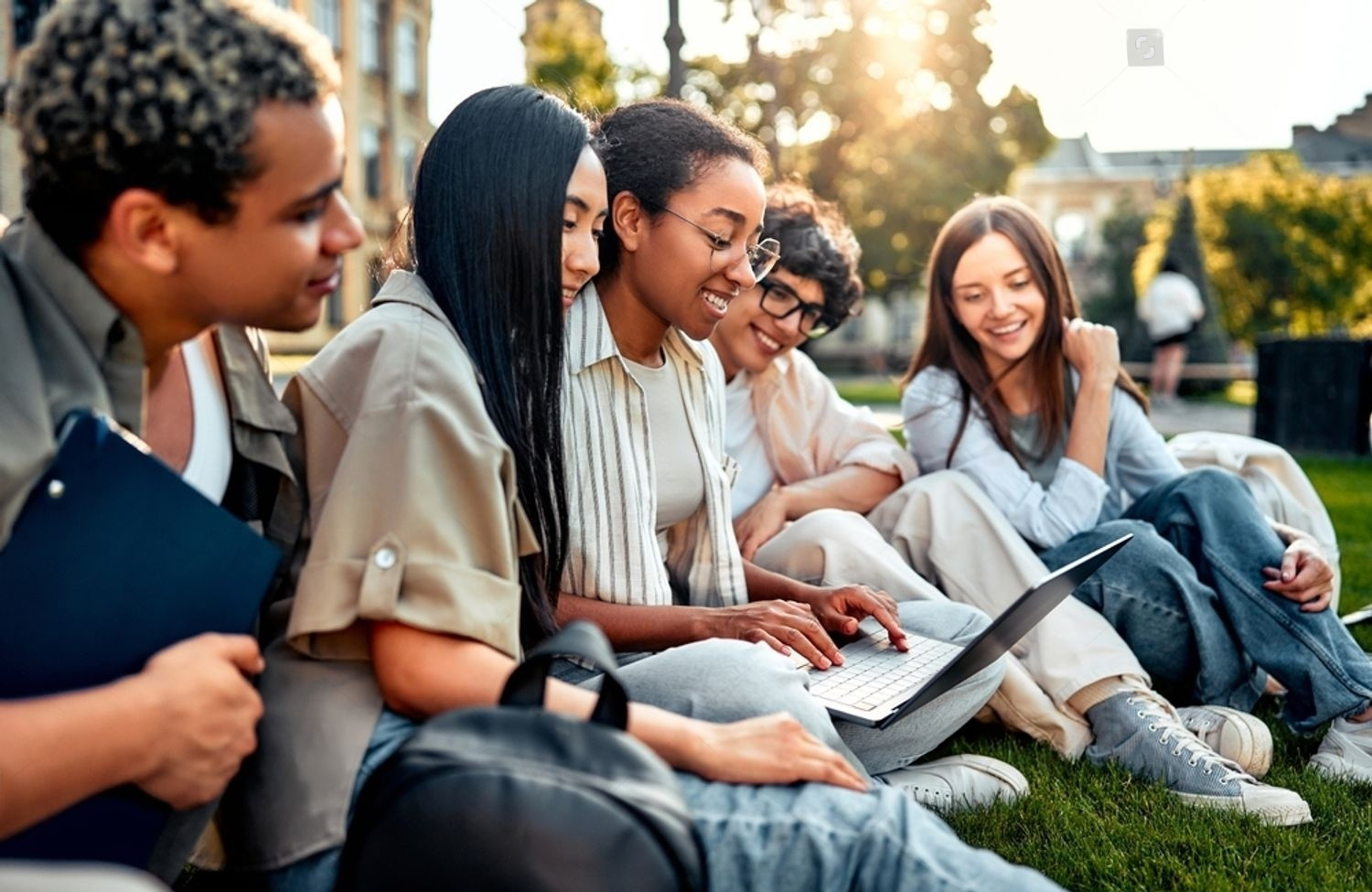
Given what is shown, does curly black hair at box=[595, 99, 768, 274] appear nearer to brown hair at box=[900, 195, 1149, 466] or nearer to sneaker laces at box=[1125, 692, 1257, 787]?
brown hair at box=[900, 195, 1149, 466]

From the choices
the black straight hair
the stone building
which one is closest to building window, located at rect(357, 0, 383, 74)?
the black straight hair

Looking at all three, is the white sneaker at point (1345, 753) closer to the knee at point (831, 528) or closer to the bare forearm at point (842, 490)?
the knee at point (831, 528)

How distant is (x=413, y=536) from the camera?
1.86m

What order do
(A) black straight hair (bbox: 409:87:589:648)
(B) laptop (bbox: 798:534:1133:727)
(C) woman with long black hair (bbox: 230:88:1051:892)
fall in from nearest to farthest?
(C) woman with long black hair (bbox: 230:88:1051:892)
(A) black straight hair (bbox: 409:87:589:648)
(B) laptop (bbox: 798:534:1133:727)

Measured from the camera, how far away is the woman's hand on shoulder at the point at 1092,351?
425 cm

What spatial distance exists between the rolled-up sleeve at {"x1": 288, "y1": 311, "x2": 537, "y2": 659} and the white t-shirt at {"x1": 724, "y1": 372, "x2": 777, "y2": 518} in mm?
2463

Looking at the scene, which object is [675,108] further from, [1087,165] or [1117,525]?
[1087,165]

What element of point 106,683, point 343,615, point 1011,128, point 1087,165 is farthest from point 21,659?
point 1087,165

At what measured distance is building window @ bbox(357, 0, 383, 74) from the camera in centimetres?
2602

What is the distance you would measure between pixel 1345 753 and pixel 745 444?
1958 millimetres

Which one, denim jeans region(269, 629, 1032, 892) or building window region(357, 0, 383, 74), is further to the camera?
building window region(357, 0, 383, 74)

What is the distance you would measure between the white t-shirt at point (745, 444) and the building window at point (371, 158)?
82.6ft
